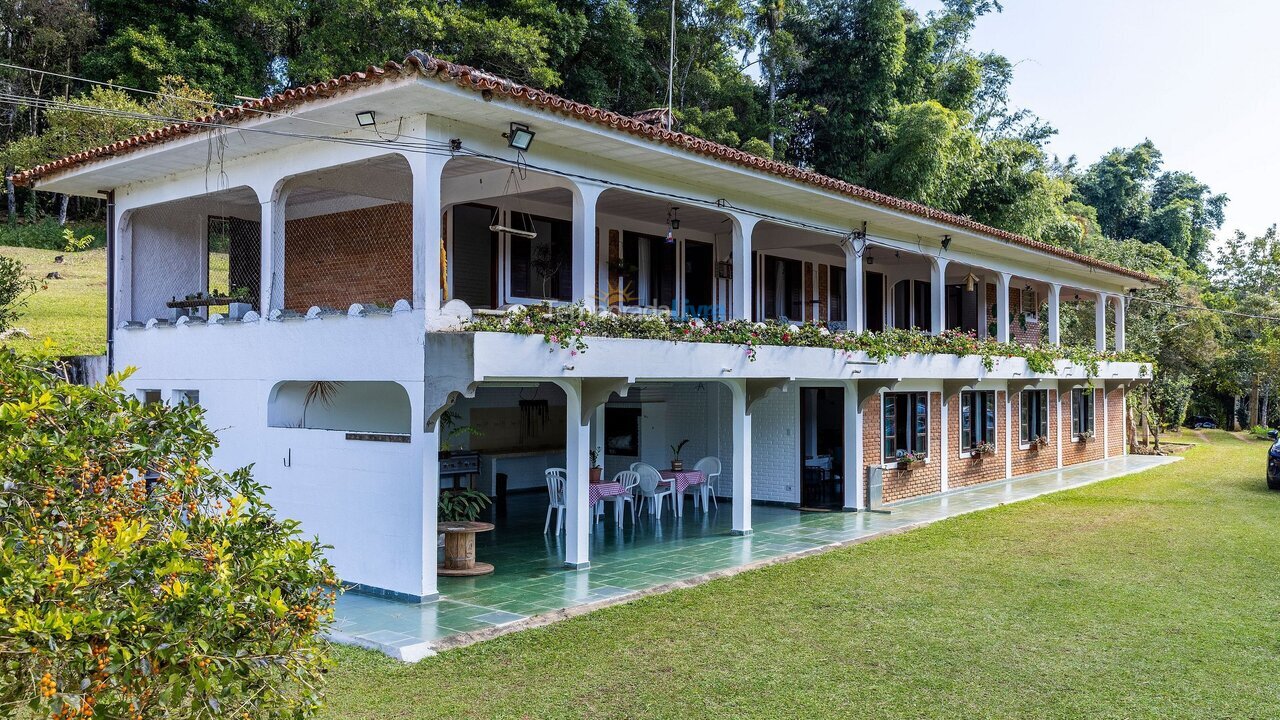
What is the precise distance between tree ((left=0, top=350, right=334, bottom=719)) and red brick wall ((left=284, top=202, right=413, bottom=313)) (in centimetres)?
819

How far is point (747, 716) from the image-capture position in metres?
6.47

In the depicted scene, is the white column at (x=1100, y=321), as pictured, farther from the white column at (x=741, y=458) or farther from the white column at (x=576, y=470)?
the white column at (x=576, y=470)

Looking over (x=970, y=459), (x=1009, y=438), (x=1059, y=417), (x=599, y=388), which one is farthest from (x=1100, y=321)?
(x=599, y=388)

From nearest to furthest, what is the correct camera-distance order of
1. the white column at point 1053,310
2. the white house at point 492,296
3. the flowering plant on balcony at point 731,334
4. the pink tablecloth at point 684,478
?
the white house at point 492,296
the flowering plant on balcony at point 731,334
the pink tablecloth at point 684,478
the white column at point 1053,310

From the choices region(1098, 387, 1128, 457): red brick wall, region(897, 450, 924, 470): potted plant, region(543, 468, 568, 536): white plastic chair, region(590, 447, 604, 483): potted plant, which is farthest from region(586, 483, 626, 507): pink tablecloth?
region(1098, 387, 1128, 457): red brick wall

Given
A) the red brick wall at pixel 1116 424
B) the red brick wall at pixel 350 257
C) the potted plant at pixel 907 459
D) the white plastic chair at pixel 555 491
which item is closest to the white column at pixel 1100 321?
the red brick wall at pixel 1116 424

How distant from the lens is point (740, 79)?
33688 mm

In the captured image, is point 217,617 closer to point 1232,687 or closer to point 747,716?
point 747,716

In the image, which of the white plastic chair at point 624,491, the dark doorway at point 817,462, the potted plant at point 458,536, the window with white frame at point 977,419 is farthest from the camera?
the window with white frame at point 977,419

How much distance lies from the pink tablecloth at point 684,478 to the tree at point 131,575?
1128cm

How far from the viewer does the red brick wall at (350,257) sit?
12664 millimetres

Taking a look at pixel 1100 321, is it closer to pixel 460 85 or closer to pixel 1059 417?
pixel 1059 417

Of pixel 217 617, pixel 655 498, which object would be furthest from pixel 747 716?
pixel 655 498

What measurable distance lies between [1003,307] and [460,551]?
13330 millimetres
